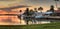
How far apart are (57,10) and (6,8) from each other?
1238mm

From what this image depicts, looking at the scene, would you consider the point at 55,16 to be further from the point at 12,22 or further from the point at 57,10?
the point at 12,22

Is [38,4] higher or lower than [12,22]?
higher

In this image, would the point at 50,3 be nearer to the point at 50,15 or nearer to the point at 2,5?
the point at 50,15

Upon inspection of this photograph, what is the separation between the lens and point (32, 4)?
691 centimetres

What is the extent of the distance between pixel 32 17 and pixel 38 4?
14.3 inches

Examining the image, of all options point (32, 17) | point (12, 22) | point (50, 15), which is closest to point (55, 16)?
point (50, 15)

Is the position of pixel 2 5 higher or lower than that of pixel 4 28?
higher

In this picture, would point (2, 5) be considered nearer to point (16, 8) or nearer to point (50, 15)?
point (16, 8)

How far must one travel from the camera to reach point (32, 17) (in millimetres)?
6797

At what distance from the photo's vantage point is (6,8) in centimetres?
686

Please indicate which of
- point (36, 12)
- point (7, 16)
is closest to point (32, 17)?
point (36, 12)

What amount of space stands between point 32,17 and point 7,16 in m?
0.60

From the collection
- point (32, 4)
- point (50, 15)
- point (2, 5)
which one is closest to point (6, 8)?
point (2, 5)

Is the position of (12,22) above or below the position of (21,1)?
below
